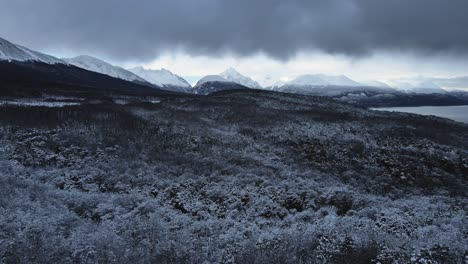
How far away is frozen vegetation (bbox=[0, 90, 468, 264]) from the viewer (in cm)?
862

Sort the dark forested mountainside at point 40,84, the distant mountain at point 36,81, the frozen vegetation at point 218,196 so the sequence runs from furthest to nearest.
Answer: the distant mountain at point 36,81
the dark forested mountainside at point 40,84
the frozen vegetation at point 218,196

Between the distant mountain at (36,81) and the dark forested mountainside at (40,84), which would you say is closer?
the dark forested mountainside at (40,84)

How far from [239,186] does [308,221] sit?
12.9ft

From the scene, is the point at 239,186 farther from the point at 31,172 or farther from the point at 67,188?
the point at 31,172

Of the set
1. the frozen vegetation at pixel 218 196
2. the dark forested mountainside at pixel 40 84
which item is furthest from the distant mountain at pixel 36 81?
the frozen vegetation at pixel 218 196

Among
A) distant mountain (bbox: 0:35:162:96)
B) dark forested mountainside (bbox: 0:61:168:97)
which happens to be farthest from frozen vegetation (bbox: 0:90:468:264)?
distant mountain (bbox: 0:35:162:96)

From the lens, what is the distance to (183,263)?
26.7ft

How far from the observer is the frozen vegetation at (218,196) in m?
8.62

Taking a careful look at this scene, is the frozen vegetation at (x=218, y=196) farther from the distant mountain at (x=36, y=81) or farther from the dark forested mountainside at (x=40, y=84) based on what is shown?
the distant mountain at (x=36, y=81)

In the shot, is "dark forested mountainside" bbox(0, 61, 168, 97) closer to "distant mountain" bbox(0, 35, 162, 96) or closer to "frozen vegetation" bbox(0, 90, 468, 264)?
"distant mountain" bbox(0, 35, 162, 96)

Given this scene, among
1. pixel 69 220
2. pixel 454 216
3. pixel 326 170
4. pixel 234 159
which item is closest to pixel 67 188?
pixel 69 220

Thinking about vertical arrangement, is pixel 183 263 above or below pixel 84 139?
below

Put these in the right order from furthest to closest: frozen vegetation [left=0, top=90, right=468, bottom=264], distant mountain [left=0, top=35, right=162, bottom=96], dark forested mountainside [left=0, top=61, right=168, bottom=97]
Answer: distant mountain [left=0, top=35, right=162, bottom=96]
dark forested mountainside [left=0, top=61, right=168, bottom=97]
frozen vegetation [left=0, top=90, right=468, bottom=264]

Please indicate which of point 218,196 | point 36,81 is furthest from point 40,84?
point 218,196
